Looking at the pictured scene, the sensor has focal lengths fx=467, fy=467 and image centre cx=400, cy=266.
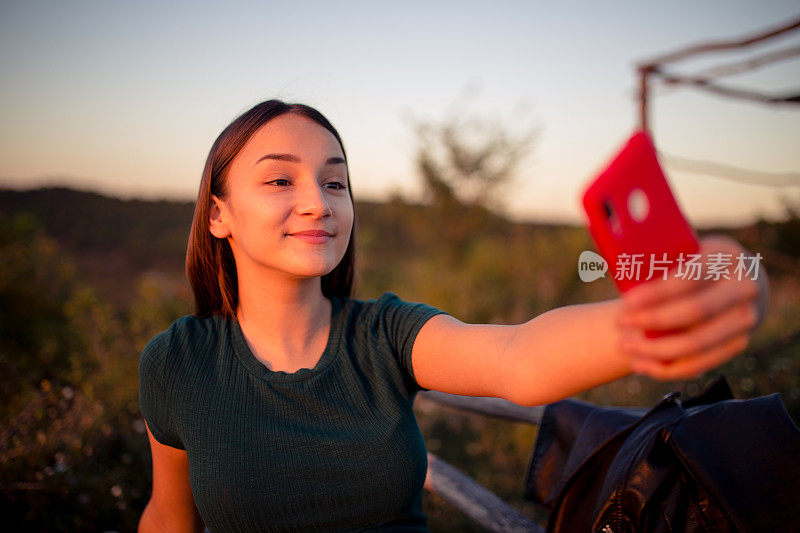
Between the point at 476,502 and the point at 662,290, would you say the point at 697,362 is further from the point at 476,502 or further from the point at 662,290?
the point at 476,502

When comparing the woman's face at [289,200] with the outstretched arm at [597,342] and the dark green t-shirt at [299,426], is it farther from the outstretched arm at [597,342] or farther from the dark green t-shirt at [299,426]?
→ the outstretched arm at [597,342]

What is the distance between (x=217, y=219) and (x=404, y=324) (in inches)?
33.0

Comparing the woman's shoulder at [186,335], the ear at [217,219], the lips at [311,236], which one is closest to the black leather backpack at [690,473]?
the lips at [311,236]

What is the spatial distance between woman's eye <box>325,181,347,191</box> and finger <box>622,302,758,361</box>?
1.25 metres

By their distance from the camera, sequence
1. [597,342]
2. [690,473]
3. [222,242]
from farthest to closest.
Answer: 1. [222,242]
2. [690,473]
3. [597,342]

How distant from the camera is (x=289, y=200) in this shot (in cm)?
157

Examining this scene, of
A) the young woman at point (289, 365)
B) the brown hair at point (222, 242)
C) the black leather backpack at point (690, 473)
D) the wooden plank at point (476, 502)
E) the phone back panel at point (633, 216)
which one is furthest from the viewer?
the wooden plank at point (476, 502)

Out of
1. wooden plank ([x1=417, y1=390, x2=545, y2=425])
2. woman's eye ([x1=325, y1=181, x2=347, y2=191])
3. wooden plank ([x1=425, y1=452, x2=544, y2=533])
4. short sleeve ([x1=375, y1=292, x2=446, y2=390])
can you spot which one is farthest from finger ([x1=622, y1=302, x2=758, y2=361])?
wooden plank ([x1=417, y1=390, x2=545, y2=425])

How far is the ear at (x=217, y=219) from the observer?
177 cm

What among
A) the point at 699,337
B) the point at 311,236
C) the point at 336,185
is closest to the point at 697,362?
the point at 699,337

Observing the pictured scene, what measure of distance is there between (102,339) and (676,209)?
195 inches

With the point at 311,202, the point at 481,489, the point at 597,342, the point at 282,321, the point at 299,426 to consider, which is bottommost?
the point at 481,489

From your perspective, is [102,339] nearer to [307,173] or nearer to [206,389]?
[206,389]

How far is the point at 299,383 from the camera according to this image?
1.60 metres
